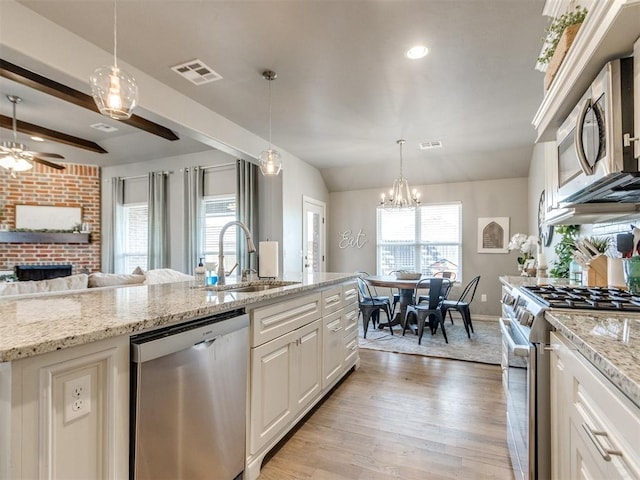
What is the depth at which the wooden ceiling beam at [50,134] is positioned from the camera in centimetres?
420

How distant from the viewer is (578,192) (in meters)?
1.55

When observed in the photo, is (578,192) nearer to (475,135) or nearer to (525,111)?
(525,111)

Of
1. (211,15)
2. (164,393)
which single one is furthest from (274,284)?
(211,15)

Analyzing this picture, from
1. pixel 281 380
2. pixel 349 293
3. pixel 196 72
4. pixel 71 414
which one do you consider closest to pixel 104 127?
pixel 196 72

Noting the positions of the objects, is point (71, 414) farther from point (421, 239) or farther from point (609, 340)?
point (421, 239)

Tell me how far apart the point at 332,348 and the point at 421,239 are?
4.31 metres

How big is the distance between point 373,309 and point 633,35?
157 inches

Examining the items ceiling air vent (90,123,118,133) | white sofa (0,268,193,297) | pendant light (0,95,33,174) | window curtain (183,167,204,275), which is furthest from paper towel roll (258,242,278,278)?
ceiling air vent (90,123,118,133)

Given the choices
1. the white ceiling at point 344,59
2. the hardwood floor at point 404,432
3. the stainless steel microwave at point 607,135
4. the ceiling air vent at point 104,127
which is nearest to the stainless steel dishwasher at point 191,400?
the hardwood floor at point 404,432

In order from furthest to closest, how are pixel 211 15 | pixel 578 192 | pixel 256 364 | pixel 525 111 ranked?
pixel 525 111, pixel 211 15, pixel 256 364, pixel 578 192

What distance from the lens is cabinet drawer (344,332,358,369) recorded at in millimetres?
3038

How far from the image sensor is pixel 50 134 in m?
4.68

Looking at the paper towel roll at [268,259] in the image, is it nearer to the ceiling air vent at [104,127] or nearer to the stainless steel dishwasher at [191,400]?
the stainless steel dishwasher at [191,400]

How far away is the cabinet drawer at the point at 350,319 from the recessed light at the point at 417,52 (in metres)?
2.17
